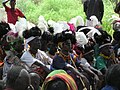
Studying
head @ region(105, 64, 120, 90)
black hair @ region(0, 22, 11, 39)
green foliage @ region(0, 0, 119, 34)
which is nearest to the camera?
head @ region(105, 64, 120, 90)

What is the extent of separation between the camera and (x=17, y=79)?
12.1ft

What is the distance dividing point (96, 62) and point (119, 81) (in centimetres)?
351

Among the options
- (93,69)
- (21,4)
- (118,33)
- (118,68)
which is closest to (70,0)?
(21,4)

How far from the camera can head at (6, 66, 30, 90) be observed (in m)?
3.65

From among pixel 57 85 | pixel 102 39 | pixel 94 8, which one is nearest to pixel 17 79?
pixel 57 85

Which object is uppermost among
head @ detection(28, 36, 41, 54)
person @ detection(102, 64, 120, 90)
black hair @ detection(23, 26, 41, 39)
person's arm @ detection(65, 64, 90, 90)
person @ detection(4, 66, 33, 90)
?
black hair @ detection(23, 26, 41, 39)

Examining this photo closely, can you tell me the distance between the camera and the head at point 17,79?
3652 mm

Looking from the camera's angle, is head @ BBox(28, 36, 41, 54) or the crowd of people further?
head @ BBox(28, 36, 41, 54)

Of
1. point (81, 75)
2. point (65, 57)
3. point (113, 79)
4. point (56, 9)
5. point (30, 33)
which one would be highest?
point (56, 9)

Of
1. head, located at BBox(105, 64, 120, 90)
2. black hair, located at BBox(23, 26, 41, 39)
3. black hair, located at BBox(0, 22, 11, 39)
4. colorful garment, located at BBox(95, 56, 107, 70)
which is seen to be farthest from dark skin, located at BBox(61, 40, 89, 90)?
head, located at BBox(105, 64, 120, 90)

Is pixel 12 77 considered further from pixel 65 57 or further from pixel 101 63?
pixel 101 63

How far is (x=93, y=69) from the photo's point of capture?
7023 mm

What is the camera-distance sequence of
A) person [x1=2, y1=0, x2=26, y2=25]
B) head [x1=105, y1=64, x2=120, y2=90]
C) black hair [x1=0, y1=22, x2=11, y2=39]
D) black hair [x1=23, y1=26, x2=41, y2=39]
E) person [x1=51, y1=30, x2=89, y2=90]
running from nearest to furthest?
1. head [x1=105, y1=64, x2=120, y2=90]
2. person [x1=51, y1=30, x2=89, y2=90]
3. black hair [x1=23, y1=26, x2=41, y2=39]
4. black hair [x1=0, y1=22, x2=11, y2=39]
5. person [x1=2, y1=0, x2=26, y2=25]

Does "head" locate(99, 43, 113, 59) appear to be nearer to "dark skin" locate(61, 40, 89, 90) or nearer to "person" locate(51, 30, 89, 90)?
"person" locate(51, 30, 89, 90)
